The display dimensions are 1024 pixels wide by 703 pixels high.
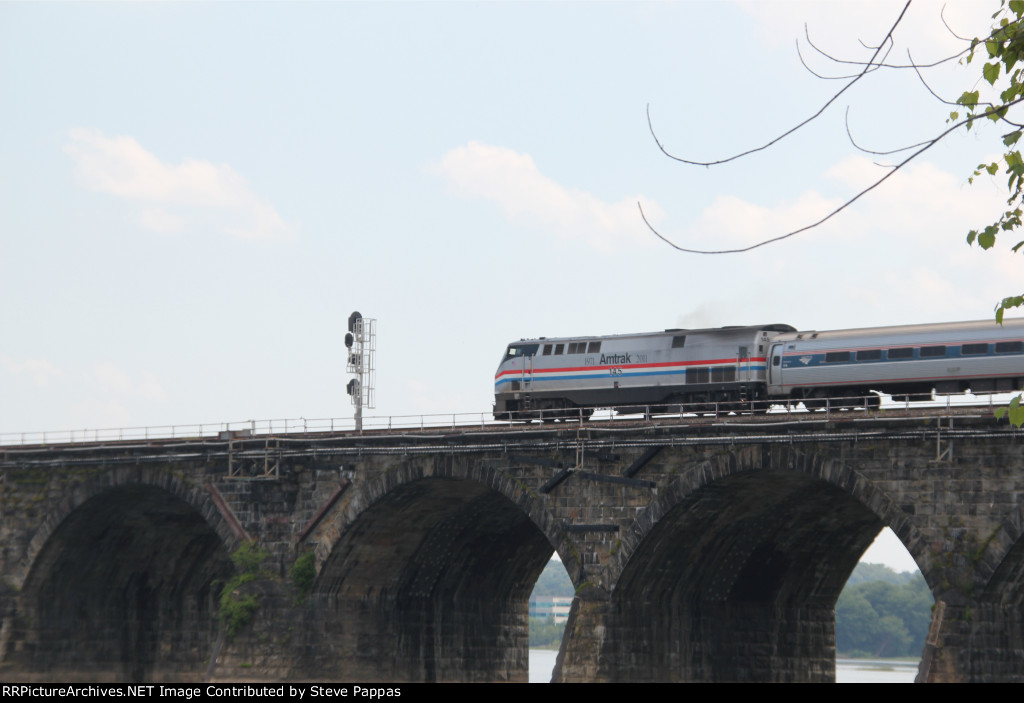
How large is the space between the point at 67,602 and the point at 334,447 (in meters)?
20.0

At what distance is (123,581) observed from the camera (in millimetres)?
71000

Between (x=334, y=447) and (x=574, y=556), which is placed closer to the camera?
(x=574, y=556)

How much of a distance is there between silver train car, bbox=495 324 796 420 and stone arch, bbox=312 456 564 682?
4.50m

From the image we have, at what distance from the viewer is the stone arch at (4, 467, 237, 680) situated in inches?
2522

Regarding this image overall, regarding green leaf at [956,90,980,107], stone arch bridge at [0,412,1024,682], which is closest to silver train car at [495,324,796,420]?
stone arch bridge at [0,412,1024,682]

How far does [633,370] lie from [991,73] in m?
40.7

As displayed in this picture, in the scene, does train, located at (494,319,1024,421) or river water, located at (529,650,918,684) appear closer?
train, located at (494,319,1024,421)

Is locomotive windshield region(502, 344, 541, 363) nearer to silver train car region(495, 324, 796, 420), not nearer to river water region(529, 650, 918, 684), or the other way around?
silver train car region(495, 324, 796, 420)

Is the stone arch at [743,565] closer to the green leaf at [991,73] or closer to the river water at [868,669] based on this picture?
the green leaf at [991,73]

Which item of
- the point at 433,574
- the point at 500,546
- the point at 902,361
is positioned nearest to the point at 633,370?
the point at 902,361

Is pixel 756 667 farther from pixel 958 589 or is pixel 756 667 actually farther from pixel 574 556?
pixel 958 589

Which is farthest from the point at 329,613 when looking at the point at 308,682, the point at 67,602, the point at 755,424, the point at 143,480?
the point at 755,424

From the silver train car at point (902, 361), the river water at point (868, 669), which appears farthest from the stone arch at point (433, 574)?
the river water at point (868, 669)

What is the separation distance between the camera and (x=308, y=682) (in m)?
56.3
